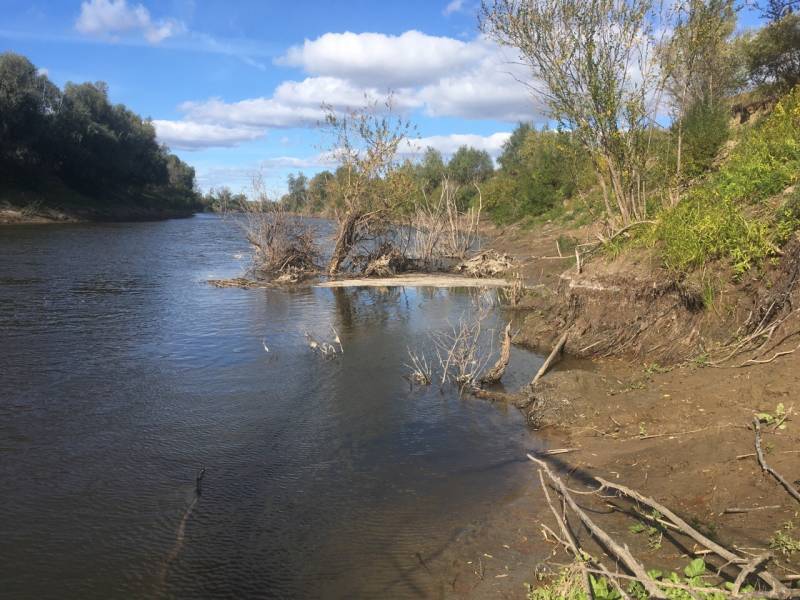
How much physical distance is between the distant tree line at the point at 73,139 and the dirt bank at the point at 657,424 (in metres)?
50.4

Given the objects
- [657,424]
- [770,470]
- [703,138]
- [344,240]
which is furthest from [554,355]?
[703,138]

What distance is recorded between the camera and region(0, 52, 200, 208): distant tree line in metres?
47.6

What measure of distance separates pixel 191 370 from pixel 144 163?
224 ft

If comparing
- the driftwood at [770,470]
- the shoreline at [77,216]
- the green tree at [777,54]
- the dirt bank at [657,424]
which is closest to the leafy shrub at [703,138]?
the green tree at [777,54]

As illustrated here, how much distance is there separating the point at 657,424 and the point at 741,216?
148 inches

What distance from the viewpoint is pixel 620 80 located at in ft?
41.8

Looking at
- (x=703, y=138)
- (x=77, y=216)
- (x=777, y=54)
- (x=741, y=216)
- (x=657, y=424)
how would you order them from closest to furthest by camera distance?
(x=657, y=424) < (x=741, y=216) < (x=703, y=138) < (x=777, y=54) < (x=77, y=216)

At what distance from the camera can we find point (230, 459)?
7223 millimetres

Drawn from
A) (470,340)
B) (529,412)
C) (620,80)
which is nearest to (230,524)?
(529,412)

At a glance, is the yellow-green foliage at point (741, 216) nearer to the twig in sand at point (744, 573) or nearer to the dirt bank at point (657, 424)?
the dirt bank at point (657, 424)

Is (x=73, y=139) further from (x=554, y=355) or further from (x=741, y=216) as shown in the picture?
(x=741, y=216)

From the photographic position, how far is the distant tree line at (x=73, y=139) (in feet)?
156

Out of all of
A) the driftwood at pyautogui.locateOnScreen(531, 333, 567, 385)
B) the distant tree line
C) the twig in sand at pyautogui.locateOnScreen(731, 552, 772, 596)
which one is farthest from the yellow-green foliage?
the distant tree line

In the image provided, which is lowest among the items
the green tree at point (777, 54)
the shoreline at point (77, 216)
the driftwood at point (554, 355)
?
the driftwood at point (554, 355)
